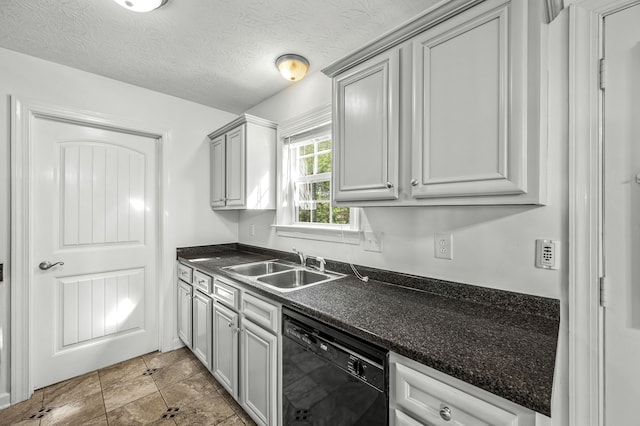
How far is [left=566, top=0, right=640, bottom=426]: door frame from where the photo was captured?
1.08m

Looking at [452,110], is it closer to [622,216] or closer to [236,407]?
[622,216]

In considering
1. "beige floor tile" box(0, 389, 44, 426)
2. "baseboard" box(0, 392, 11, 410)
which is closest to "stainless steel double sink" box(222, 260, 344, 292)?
"beige floor tile" box(0, 389, 44, 426)

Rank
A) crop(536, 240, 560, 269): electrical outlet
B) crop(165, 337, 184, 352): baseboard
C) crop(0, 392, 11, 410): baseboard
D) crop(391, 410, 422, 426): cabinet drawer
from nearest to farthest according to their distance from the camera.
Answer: crop(391, 410, 422, 426): cabinet drawer < crop(536, 240, 560, 269): electrical outlet < crop(0, 392, 11, 410): baseboard < crop(165, 337, 184, 352): baseboard

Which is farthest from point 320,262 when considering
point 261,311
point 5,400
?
point 5,400

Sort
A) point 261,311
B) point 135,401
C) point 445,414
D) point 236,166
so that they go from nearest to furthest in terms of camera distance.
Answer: point 445,414
point 261,311
point 135,401
point 236,166

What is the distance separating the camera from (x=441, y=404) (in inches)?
33.7

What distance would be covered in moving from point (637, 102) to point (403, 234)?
105 centimetres

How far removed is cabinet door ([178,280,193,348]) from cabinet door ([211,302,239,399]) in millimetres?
508

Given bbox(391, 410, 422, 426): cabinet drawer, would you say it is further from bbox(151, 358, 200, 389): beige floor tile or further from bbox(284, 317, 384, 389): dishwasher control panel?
bbox(151, 358, 200, 389): beige floor tile

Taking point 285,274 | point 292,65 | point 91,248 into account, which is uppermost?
point 292,65

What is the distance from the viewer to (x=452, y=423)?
83cm

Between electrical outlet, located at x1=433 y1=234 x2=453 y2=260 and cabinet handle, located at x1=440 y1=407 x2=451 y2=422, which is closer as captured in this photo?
cabinet handle, located at x1=440 y1=407 x2=451 y2=422

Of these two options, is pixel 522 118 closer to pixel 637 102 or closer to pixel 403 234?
pixel 637 102

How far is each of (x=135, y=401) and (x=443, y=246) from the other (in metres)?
2.28
